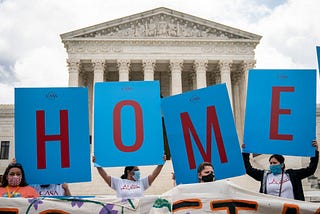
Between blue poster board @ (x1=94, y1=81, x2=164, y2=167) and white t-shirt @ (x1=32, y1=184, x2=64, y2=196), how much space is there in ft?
3.17

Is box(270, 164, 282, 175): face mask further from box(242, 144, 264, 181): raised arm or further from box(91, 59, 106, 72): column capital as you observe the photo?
box(91, 59, 106, 72): column capital

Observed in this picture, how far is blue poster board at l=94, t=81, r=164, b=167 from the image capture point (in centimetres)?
686

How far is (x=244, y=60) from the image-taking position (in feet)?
125

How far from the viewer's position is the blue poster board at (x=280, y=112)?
671cm

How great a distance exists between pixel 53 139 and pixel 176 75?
30572 millimetres

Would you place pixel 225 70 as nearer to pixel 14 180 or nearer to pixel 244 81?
pixel 244 81

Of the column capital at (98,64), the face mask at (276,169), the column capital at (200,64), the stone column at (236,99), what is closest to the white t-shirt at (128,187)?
the face mask at (276,169)

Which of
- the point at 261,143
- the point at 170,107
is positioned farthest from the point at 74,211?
the point at 261,143

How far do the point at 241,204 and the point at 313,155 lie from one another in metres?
2.38

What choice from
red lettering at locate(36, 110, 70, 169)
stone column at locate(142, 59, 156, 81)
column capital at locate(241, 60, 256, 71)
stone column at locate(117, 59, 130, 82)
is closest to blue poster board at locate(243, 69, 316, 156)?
red lettering at locate(36, 110, 70, 169)

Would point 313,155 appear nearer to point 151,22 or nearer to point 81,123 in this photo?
point 81,123

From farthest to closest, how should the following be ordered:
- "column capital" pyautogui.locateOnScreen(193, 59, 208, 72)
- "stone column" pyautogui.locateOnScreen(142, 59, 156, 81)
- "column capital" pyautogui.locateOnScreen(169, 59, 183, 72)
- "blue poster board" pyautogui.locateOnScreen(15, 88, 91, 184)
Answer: "column capital" pyautogui.locateOnScreen(193, 59, 208, 72) → "column capital" pyautogui.locateOnScreen(169, 59, 183, 72) → "stone column" pyautogui.locateOnScreen(142, 59, 156, 81) → "blue poster board" pyautogui.locateOnScreen(15, 88, 91, 184)

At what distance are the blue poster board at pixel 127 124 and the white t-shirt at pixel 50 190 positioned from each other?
965 millimetres

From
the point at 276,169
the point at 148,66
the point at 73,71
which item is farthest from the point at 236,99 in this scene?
the point at 276,169
